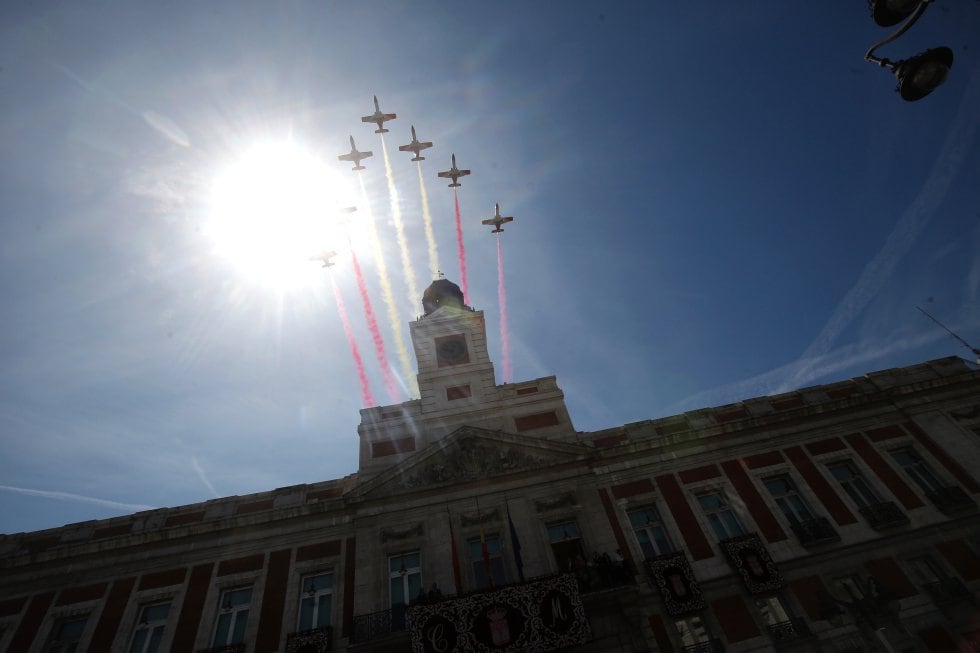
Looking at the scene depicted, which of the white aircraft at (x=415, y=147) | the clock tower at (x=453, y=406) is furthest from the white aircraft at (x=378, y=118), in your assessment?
the clock tower at (x=453, y=406)

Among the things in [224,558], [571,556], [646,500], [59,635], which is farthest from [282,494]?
[646,500]

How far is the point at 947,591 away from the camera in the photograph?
18297 mm

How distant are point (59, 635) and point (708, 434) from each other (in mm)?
29128

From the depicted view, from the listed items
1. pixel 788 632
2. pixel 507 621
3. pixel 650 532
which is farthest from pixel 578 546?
pixel 788 632

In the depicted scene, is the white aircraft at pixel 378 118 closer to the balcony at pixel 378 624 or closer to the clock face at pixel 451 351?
the clock face at pixel 451 351

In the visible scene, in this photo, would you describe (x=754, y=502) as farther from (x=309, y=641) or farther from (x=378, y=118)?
(x=378, y=118)

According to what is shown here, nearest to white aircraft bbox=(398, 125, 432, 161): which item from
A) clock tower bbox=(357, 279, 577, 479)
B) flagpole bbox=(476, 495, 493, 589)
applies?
clock tower bbox=(357, 279, 577, 479)

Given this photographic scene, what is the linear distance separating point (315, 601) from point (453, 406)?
1096 cm

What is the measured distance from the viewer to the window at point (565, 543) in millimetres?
20094

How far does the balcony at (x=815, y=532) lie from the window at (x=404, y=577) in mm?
15910

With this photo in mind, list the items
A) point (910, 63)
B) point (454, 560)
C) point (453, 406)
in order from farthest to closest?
point (453, 406)
point (454, 560)
point (910, 63)

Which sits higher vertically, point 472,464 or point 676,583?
point 472,464

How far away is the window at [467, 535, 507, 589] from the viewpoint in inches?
770

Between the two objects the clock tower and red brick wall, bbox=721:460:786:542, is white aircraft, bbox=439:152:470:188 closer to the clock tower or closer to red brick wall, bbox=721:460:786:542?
the clock tower
